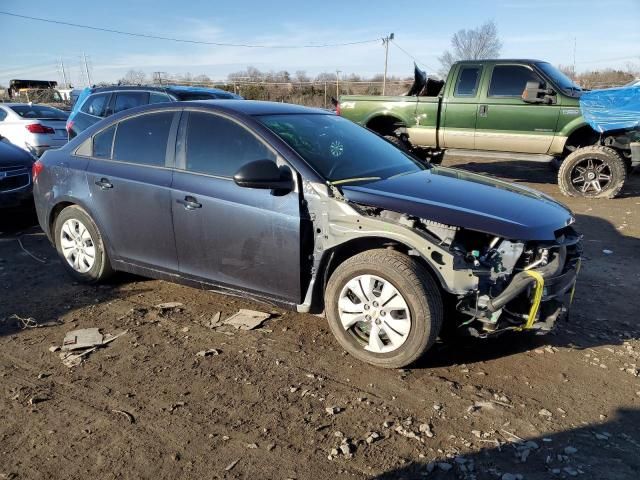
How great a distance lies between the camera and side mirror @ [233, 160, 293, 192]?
11.3ft

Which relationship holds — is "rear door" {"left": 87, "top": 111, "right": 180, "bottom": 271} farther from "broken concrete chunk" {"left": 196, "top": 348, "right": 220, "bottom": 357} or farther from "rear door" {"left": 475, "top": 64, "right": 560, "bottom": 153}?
"rear door" {"left": 475, "top": 64, "right": 560, "bottom": 153}

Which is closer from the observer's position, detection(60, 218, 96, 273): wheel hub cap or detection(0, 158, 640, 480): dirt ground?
detection(0, 158, 640, 480): dirt ground

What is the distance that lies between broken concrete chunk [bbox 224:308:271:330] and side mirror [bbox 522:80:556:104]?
6.66 m

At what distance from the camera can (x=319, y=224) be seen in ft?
11.5

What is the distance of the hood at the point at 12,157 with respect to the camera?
→ 22.6ft

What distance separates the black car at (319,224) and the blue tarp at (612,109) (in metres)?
5.35

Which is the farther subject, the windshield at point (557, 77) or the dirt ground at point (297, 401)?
the windshield at point (557, 77)

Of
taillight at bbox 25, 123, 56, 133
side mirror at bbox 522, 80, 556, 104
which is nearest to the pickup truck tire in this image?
side mirror at bbox 522, 80, 556, 104

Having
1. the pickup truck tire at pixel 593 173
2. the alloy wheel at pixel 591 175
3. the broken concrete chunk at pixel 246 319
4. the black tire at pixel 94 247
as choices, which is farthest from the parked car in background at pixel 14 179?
the alloy wheel at pixel 591 175

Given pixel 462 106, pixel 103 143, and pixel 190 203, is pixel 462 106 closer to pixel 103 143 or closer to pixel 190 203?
pixel 103 143

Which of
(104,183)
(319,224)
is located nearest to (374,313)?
(319,224)

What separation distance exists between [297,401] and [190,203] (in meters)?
1.73

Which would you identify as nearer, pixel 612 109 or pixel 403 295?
pixel 403 295

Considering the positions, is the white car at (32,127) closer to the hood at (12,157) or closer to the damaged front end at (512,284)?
the hood at (12,157)
